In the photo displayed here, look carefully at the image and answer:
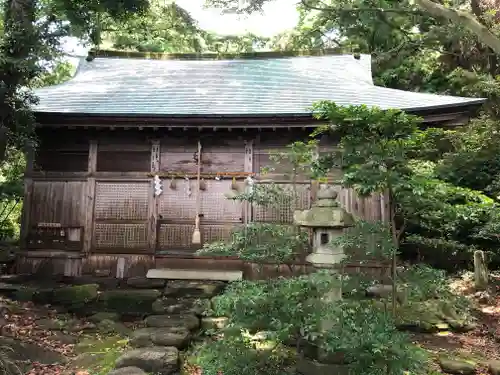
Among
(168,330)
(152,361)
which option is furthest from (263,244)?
(168,330)

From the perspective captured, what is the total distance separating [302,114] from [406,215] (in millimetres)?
3408

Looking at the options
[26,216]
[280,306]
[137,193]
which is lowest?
[280,306]

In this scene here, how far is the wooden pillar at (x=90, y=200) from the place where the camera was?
8508mm

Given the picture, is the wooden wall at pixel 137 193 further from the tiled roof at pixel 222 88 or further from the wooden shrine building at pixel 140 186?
the tiled roof at pixel 222 88

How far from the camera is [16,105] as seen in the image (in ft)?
21.2

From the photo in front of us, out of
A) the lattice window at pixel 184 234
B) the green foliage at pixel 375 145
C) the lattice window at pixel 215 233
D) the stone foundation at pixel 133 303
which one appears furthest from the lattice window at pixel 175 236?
the green foliage at pixel 375 145

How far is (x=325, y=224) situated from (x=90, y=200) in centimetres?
577

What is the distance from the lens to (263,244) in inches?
193

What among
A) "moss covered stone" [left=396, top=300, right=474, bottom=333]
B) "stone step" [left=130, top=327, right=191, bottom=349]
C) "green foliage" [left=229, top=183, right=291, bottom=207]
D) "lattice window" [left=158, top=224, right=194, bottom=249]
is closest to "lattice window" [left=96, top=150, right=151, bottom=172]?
"lattice window" [left=158, top=224, right=194, bottom=249]

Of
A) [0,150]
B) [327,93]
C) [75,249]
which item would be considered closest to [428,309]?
[327,93]

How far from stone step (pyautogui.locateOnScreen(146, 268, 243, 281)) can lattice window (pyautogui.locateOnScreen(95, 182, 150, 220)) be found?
1.27 metres

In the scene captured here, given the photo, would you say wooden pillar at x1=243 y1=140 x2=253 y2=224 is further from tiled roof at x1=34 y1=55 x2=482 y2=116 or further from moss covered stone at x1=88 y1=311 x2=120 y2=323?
moss covered stone at x1=88 y1=311 x2=120 y2=323

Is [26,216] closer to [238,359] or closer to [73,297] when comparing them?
[73,297]

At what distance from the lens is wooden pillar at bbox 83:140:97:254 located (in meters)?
8.51
